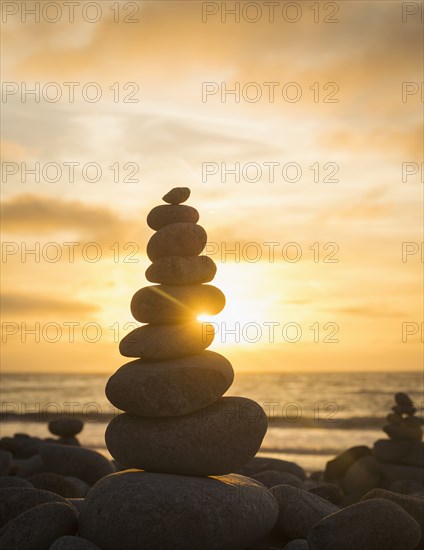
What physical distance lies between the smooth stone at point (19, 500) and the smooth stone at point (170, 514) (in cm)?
157

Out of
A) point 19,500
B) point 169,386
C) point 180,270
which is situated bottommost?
point 19,500

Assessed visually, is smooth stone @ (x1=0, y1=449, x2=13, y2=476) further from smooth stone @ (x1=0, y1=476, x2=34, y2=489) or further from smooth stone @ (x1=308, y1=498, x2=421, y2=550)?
smooth stone @ (x1=308, y1=498, x2=421, y2=550)

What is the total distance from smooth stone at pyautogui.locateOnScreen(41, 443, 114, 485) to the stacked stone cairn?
7.44m

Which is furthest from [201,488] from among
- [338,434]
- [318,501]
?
[338,434]

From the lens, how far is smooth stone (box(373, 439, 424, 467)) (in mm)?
20906

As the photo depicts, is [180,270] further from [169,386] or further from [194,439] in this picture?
[194,439]

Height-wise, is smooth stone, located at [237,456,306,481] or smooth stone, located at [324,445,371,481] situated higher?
smooth stone, located at [237,456,306,481]

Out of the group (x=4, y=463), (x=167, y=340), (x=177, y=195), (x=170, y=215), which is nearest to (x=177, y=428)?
(x=167, y=340)

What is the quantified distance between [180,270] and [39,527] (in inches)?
160

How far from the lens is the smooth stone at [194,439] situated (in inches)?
411

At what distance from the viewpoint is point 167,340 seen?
1077 cm

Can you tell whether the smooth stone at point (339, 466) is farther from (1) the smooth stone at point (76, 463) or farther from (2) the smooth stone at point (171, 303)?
(2) the smooth stone at point (171, 303)

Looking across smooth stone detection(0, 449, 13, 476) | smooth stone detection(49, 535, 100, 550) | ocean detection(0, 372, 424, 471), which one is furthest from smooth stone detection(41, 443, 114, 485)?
ocean detection(0, 372, 424, 471)

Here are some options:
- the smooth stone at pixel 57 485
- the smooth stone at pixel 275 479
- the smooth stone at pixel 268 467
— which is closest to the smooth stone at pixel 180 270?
the smooth stone at pixel 275 479
